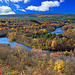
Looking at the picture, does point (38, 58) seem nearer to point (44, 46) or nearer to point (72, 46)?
point (44, 46)

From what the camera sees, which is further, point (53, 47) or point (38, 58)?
point (53, 47)

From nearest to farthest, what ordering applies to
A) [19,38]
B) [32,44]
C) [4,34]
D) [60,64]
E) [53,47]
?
[60,64]
[53,47]
[32,44]
[19,38]
[4,34]

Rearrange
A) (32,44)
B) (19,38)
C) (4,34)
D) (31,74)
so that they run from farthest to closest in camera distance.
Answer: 1. (4,34)
2. (19,38)
3. (32,44)
4. (31,74)

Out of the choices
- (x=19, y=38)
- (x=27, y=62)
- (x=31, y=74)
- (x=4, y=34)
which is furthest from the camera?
(x=4, y=34)

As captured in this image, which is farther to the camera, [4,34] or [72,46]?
[4,34]

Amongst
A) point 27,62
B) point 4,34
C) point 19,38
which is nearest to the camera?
point 27,62

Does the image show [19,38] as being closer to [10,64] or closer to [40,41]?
[40,41]

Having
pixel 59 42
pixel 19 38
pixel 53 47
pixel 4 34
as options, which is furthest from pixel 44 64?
pixel 4 34

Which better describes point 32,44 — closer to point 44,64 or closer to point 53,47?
point 53,47

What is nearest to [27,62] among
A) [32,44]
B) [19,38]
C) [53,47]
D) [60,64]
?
[60,64]
